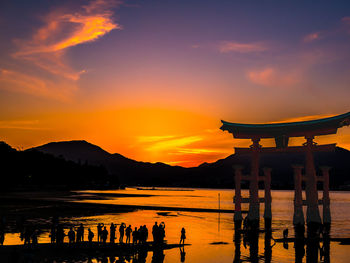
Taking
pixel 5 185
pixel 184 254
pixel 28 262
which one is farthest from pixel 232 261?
pixel 5 185

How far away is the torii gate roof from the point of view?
42.0 metres

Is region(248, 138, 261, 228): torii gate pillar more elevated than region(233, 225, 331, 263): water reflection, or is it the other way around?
region(248, 138, 261, 228): torii gate pillar

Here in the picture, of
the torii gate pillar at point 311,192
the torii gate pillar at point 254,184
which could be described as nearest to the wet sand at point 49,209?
the torii gate pillar at point 254,184

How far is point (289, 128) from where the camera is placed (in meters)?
44.6

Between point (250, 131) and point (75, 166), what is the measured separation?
524 ft

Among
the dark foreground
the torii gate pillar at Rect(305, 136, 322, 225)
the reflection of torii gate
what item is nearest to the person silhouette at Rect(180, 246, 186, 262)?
the dark foreground

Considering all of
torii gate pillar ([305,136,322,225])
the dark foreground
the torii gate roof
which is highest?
the torii gate roof

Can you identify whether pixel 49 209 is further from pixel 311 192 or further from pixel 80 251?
pixel 80 251

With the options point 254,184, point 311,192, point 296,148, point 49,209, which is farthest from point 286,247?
point 49,209

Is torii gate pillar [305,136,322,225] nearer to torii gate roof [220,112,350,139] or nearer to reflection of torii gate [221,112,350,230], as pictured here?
reflection of torii gate [221,112,350,230]

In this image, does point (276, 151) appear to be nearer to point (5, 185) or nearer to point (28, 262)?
point (28, 262)

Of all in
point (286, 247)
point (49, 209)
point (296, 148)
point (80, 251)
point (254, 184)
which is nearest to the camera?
point (80, 251)

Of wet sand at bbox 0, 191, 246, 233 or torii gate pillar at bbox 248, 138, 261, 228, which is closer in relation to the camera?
torii gate pillar at bbox 248, 138, 261, 228

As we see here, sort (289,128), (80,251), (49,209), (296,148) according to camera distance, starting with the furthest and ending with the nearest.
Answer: (49,209)
(296,148)
(289,128)
(80,251)
